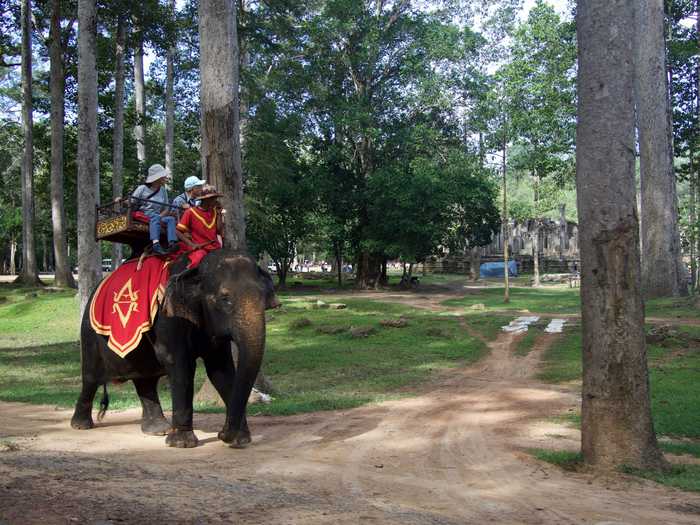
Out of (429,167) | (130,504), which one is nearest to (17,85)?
(429,167)

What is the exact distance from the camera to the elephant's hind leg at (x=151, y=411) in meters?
8.45

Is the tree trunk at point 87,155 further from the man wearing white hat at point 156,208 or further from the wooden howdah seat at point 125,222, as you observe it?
Result: the man wearing white hat at point 156,208

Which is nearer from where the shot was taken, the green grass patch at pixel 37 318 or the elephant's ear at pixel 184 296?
the elephant's ear at pixel 184 296

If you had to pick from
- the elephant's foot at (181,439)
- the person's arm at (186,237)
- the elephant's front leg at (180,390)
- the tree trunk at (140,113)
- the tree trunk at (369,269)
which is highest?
the tree trunk at (140,113)

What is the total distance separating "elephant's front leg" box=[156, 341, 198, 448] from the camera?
7535 millimetres

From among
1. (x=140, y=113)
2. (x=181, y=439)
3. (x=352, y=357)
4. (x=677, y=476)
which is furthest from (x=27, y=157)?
(x=677, y=476)

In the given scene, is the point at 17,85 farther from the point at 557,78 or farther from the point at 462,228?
the point at 557,78

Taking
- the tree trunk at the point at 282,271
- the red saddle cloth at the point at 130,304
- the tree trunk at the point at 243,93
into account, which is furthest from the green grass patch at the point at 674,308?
the tree trunk at the point at 243,93

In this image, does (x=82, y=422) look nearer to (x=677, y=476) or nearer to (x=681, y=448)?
(x=677, y=476)

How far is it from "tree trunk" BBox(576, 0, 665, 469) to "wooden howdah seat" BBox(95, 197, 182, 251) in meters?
4.84

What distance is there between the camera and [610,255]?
703cm

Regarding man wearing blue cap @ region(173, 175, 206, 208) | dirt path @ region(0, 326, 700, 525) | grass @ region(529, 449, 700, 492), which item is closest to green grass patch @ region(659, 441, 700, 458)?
grass @ region(529, 449, 700, 492)

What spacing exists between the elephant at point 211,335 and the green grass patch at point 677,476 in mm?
3894

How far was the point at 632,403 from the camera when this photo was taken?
694cm
